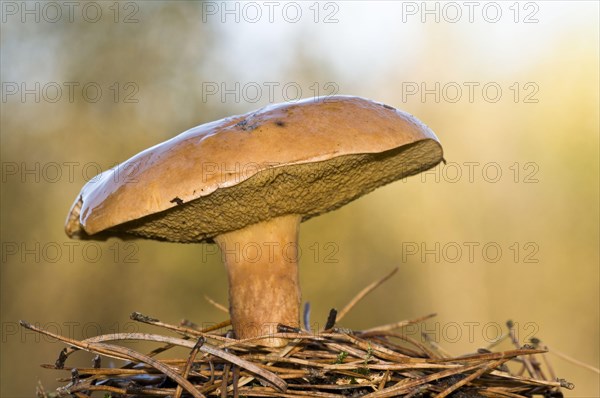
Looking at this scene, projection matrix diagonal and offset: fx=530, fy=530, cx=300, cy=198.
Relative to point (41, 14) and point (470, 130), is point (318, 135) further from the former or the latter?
point (470, 130)

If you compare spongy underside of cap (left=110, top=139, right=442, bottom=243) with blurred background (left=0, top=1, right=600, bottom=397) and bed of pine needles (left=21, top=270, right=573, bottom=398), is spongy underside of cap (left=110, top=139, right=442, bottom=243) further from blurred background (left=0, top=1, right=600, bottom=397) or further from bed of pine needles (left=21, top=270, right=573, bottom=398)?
blurred background (left=0, top=1, right=600, bottom=397)

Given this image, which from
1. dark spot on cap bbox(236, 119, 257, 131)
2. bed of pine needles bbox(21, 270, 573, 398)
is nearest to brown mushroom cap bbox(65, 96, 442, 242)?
dark spot on cap bbox(236, 119, 257, 131)

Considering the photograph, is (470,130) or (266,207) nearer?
(266,207)

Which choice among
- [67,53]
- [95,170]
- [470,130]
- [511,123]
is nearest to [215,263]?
[95,170]

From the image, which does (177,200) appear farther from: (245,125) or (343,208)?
(343,208)

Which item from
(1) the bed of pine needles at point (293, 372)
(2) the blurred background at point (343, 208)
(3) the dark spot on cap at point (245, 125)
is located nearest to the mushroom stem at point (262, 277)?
(1) the bed of pine needles at point (293, 372)

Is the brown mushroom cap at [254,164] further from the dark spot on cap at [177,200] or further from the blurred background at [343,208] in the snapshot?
the blurred background at [343,208]
